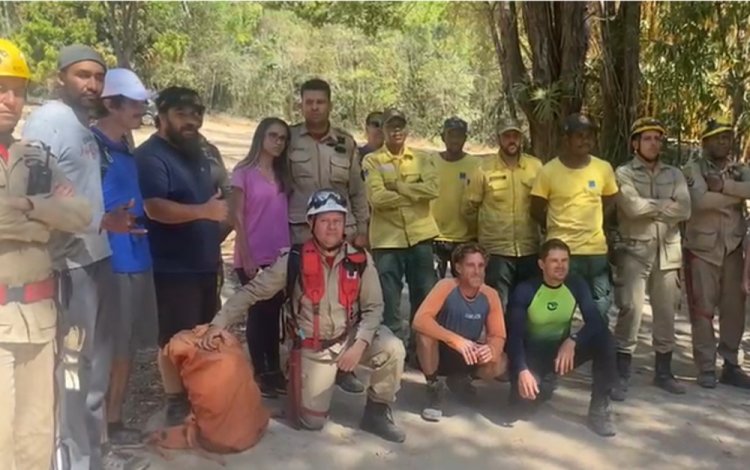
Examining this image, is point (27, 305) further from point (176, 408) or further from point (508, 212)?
point (508, 212)

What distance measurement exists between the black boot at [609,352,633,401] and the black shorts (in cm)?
254

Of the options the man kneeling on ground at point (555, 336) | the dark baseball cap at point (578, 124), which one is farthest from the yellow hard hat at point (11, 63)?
the dark baseball cap at point (578, 124)

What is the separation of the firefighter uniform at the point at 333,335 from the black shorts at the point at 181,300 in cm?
28

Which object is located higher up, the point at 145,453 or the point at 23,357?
the point at 23,357

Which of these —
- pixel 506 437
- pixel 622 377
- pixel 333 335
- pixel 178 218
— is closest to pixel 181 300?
pixel 178 218

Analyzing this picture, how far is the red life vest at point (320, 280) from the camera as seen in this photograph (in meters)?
4.61

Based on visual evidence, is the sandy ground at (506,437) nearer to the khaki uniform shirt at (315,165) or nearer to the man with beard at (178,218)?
the man with beard at (178,218)

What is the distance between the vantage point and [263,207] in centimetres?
497

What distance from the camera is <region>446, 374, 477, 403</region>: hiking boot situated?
17.2 feet

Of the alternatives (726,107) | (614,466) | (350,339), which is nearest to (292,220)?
(350,339)

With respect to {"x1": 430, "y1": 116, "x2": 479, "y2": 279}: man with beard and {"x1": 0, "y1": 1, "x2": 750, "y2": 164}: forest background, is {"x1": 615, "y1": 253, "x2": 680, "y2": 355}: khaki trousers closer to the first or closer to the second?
{"x1": 430, "y1": 116, "x2": 479, "y2": 279}: man with beard

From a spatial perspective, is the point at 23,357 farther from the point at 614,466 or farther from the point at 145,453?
the point at 614,466

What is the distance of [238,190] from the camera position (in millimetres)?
4977

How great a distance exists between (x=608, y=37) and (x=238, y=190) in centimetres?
465
